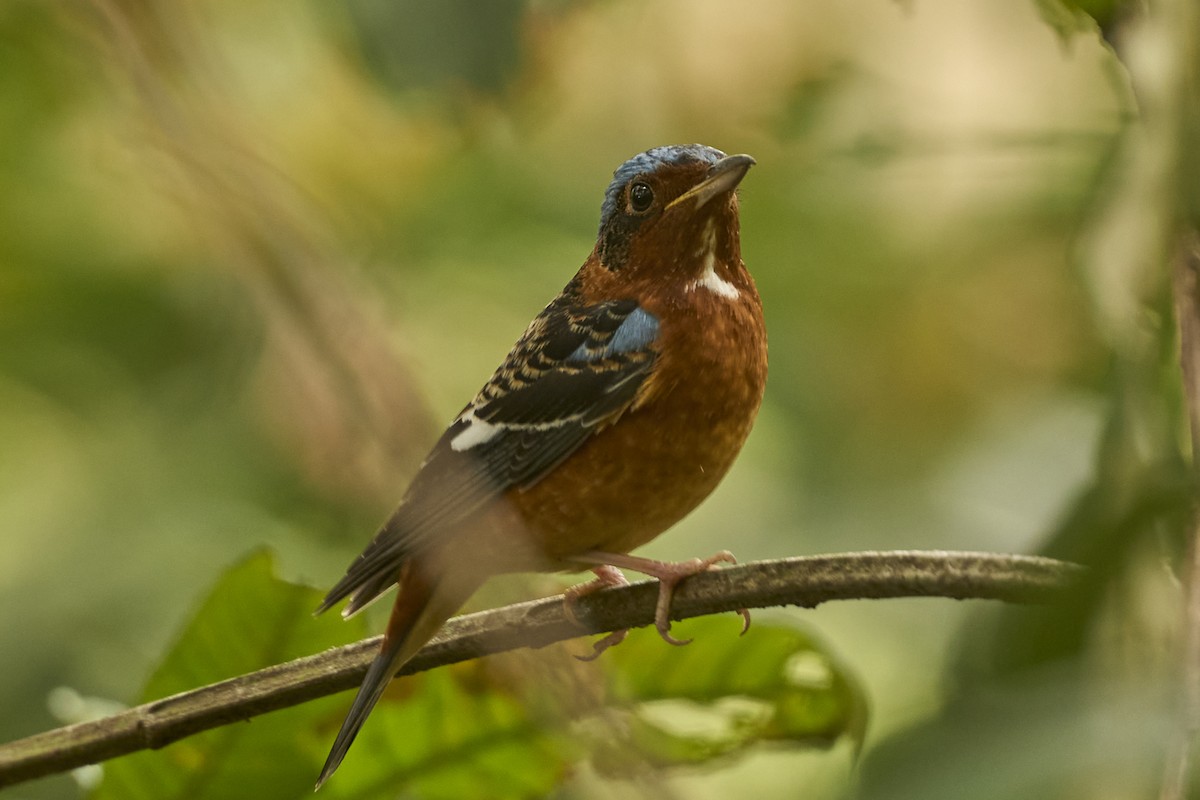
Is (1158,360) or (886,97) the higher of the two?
(886,97)

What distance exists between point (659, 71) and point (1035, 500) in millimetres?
2207

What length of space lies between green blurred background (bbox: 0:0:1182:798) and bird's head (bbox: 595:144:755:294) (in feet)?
1.07

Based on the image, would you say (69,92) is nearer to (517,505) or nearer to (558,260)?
(558,260)

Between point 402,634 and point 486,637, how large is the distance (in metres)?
0.44

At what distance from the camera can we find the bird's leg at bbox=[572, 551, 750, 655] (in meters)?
2.84

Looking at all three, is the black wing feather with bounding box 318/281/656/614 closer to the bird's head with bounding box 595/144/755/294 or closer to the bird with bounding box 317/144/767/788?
the bird with bounding box 317/144/767/788

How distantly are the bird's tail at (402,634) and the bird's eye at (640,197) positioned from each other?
3.80ft

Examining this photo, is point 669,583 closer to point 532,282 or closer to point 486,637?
point 486,637

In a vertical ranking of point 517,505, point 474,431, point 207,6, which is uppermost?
point 207,6

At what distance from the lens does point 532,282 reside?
516cm

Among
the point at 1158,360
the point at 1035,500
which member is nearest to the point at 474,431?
the point at 1035,500

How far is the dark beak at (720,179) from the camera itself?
Answer: 3455mm

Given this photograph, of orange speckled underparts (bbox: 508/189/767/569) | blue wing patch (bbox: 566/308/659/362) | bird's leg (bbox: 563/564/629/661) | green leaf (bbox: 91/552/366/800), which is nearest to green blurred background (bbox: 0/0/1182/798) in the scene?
bird's leg (bbox: 563/564/629/661)

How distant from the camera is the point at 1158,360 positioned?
1829mm
